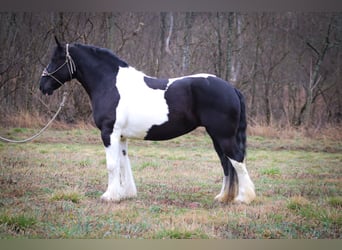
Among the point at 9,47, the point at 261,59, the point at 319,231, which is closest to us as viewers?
the point at 319,231

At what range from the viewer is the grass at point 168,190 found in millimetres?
3139

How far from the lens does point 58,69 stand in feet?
12.2

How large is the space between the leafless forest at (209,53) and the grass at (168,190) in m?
0.33

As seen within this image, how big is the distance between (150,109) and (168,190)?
2.99ft

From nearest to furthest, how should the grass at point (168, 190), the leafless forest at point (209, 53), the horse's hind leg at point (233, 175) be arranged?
the grass at point (168, 190) → the horse's hind leg at point (233, 175) → the leafless forest at point (209, 53)

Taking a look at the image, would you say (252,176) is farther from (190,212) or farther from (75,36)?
(75,36)

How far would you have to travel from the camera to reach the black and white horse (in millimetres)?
3465

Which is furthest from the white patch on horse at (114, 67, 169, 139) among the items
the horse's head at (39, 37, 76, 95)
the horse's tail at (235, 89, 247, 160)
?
the horse's tail at (235, 89, 247, 160)

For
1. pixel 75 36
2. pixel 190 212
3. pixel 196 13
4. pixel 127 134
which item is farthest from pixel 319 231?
pixel 75 36

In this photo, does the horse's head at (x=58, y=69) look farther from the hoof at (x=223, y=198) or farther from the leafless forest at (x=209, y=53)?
the hoof at (x=223, y=198)

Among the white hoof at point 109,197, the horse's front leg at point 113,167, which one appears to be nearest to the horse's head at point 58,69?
the horse's front leg at point 113,167

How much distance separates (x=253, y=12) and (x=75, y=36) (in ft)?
6.49

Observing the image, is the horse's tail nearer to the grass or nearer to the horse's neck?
the grass
